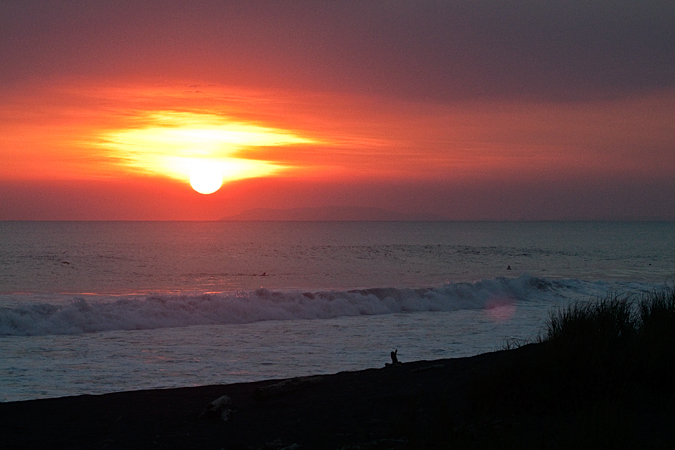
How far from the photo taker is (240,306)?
85.7ft

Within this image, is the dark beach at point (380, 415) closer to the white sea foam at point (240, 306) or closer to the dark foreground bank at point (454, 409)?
the dark foreground bank at point (454, 409)

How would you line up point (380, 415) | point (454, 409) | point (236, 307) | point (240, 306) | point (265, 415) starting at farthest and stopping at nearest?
1. point (240, 306)
2. point (236, 307)
3. point (265, 415)
4. point (380, 415)
5. point (454, 409)

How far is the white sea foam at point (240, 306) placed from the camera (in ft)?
71.8

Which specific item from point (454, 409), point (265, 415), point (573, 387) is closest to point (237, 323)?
point (265, 415)

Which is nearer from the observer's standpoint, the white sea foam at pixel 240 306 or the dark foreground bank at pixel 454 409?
the dark foreground bank at pixel 454 409

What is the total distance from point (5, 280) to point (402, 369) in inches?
1596

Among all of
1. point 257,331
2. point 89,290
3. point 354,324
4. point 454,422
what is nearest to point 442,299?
point 354,324

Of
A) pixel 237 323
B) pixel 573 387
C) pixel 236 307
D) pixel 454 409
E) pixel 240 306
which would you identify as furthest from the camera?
pixel 240 306

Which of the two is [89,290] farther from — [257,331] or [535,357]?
[535,357]

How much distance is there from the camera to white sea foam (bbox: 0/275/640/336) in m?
21.9

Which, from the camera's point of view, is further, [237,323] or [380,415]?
[237,323]

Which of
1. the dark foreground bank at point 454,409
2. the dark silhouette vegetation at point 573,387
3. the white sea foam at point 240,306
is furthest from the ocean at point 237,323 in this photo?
the dark foreground bank at point 454,409

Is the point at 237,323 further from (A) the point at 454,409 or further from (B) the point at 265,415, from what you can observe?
(A) the point at 454,409

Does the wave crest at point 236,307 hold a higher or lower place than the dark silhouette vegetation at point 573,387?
lower
